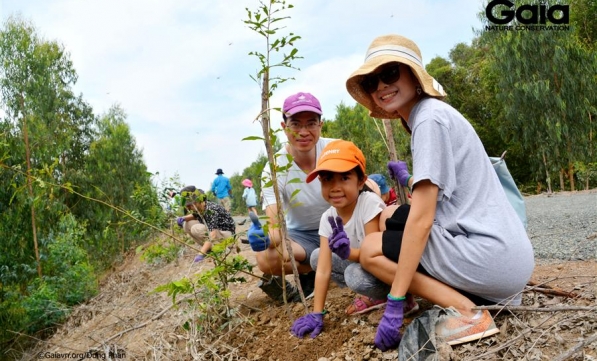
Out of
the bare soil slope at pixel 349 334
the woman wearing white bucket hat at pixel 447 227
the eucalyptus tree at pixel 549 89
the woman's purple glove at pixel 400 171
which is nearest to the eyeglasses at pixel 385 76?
the woman wearing white bucket hat at pixel 447 227

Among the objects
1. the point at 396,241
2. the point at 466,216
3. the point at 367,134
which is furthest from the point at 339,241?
the point at 367,134

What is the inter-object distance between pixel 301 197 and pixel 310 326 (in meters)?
0.91

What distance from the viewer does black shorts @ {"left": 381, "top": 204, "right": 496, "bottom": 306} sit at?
1974 mm

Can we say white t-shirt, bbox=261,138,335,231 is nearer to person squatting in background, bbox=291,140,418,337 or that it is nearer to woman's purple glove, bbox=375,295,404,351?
person squatting in background, bbox=291,140,418,337

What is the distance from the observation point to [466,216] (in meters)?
1.88

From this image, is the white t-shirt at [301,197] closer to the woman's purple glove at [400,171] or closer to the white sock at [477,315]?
the woman's purple glove at [400,171]

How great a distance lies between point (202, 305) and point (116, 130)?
481 inches

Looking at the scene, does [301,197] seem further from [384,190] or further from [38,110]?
[38,110]

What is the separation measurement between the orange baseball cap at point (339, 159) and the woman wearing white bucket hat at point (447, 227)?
41cm

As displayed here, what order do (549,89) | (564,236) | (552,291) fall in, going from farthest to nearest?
(549,89) < (564,236) < (552,291)

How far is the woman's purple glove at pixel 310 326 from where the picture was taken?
241cm

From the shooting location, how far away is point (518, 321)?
1.87m

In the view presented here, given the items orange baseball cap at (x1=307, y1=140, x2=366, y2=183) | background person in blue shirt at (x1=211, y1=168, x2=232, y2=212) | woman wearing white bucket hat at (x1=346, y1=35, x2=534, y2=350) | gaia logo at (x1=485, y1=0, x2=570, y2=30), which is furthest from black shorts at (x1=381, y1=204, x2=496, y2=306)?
gaia logo at (x1=485, y1=0, x2=570, y2=30)

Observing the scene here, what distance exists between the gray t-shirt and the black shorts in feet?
0.15
